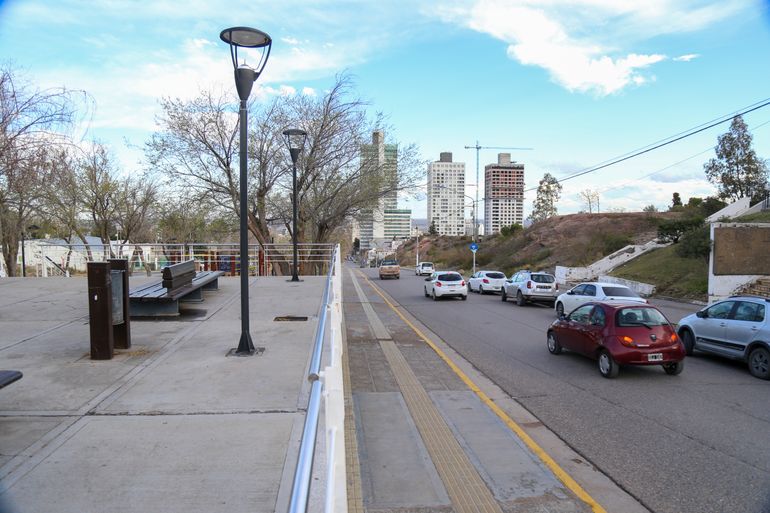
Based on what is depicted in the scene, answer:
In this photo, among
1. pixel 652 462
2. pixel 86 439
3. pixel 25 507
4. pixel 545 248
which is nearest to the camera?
pixel 25 507

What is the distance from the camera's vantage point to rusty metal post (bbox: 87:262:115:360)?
7711 mm

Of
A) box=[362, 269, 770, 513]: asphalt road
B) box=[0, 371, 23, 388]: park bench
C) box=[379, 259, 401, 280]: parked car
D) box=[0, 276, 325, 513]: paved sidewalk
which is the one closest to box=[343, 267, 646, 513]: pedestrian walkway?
box=[362, 269, 770, 513]: asphalt road

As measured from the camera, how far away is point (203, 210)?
26.3 metres

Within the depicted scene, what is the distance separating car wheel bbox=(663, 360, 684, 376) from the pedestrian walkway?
11.5 feet

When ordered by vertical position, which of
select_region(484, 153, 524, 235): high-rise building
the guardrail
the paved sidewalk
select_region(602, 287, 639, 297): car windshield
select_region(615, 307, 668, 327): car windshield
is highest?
select_region(484, 153, 524, 235): high-rise building

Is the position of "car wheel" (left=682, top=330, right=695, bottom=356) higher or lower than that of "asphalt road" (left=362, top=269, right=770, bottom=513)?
higher

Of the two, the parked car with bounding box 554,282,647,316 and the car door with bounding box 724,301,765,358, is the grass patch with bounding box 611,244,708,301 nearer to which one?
the parked car with bounding box 554,282,647,316

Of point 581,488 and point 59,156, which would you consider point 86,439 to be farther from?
point 59,156

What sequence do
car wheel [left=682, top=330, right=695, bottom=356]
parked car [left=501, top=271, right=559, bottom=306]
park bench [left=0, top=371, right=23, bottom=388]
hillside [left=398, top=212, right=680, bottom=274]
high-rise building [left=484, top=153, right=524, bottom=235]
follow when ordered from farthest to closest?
high-rise building [left=484, top=153, right=524, bottom=235] < hillside [left=398, top=212, right=680, bottom=274] < parked car [left=501, top=271, right=559, bottom=306] < car wheel [left=682, top=330, right=695, bottom=356] < park bench [left=0, top=371, right=23, bottom=388]

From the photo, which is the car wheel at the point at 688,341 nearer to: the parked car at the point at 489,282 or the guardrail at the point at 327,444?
the guardrail at the point at 327,444

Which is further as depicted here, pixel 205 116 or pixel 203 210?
pixel 203 210

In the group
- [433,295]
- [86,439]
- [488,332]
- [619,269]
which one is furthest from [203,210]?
[619,269]

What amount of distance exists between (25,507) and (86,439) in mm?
1258

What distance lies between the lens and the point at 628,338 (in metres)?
9.38
